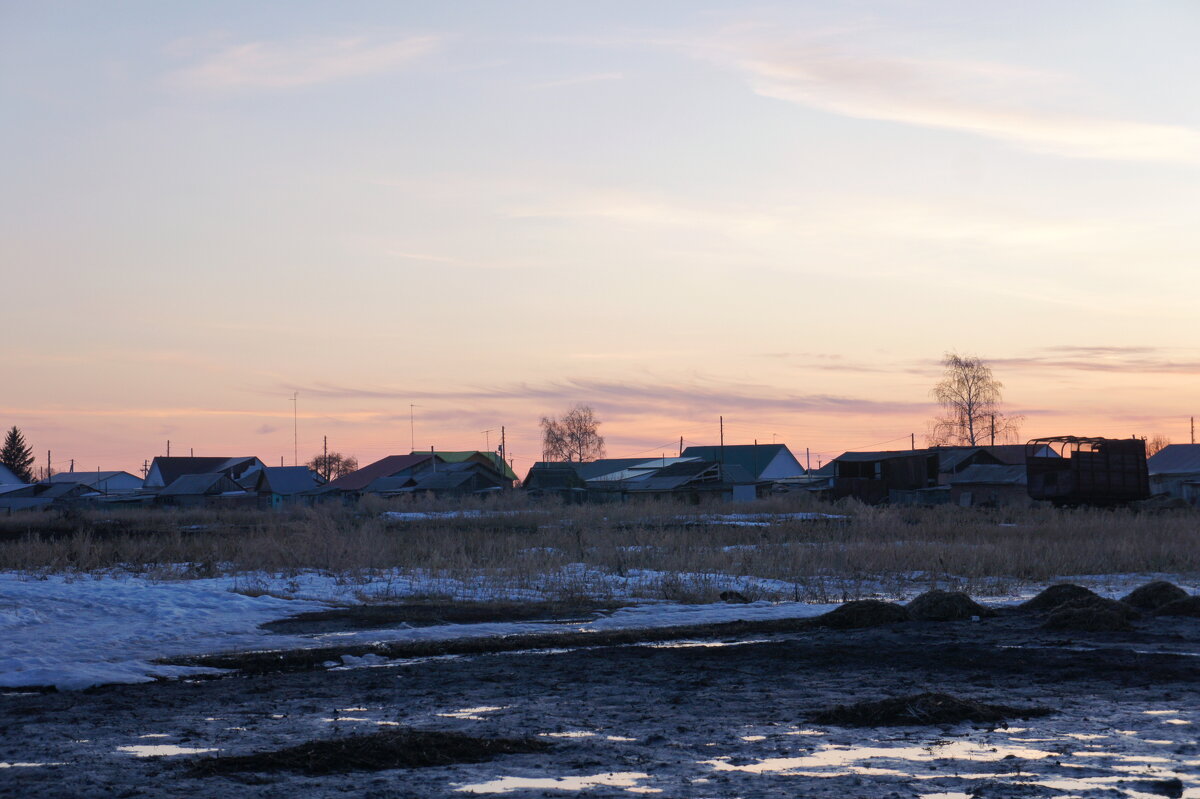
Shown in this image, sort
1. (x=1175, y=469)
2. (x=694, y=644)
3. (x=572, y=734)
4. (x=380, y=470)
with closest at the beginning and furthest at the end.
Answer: (x=572, y=734)
(x=694, y=644)
(x=1175, y=469)
(x=380, y=470)

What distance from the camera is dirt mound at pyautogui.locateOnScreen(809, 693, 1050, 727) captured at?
24.0ft

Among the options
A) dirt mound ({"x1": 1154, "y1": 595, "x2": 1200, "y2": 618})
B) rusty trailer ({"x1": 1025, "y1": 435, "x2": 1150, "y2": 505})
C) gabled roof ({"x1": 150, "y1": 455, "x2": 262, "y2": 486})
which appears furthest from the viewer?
gabled roof ({"x1": 150, "y1": 455, "x2": 262, "y2": 486})

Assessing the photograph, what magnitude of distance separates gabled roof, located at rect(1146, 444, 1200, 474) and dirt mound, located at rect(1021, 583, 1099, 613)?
68249 mm

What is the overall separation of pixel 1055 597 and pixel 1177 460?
2847 inches

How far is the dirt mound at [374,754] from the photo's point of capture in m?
6.04

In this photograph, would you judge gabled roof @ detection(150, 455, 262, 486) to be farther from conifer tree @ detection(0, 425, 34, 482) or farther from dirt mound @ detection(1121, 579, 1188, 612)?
dirt mound @ detection(1121, 579, 1188, 612)

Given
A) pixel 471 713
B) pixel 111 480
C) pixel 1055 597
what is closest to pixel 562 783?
Answer: pixel 471 713

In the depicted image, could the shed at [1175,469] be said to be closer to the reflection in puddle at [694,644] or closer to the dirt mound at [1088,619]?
the dirt mound at [1088,619]

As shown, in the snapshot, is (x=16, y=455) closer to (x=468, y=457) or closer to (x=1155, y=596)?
(x=468, y=457)

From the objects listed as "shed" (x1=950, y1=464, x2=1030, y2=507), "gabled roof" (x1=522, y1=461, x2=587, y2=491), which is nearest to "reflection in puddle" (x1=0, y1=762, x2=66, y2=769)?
"shed" (x1=950, y1=464, x2=1030, y2=507)

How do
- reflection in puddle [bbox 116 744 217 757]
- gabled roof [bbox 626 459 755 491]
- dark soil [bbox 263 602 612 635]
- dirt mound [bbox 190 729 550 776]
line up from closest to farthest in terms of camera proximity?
dirt mound [bbox 190 729 550 776], reflection in puddle [bbox 116 744 217 757], dark soil [bbox 263 602 612 635], gabled roof [bbox 626 459 755 491]

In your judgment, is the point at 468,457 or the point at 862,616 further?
the point at 468,457

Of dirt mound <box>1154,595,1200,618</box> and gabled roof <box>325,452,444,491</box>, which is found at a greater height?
gabled roof <box>325,452,444,491</box>

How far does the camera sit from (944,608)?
1352 cm
